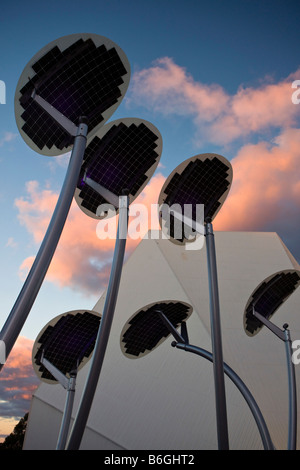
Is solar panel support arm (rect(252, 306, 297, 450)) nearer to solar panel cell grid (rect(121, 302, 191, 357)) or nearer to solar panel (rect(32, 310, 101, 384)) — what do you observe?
solar panel cell grid (rect(121, 302, 191, 357))

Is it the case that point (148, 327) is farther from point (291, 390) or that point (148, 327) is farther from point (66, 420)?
point (291, 390)

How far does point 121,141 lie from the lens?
10500 mm

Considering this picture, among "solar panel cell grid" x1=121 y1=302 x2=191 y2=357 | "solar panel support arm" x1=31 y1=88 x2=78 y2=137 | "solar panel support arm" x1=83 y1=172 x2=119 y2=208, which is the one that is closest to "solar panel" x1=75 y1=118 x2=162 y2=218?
"solar panel support arm" x1=83 y1=172 x2=119 y2=208

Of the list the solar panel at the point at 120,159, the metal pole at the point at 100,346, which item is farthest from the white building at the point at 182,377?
the solar panel at the point at 120,159

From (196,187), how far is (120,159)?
3285 millimetres

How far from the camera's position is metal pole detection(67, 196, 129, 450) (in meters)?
8.09

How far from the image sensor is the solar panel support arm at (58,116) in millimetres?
8273

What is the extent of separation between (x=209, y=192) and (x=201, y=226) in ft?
5.45

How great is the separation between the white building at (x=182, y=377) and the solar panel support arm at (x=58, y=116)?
16.1 metres

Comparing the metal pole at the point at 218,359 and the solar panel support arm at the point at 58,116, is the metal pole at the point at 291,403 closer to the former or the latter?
the metal pole at the point at 218,359

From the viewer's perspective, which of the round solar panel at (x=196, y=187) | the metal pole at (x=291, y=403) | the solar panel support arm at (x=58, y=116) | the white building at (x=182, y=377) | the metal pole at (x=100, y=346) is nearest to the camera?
the metal pole at (x=100, y=346)

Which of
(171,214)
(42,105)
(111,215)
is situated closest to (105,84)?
(42,105)

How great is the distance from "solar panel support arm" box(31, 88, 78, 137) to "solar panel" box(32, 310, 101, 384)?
10639 millimetres

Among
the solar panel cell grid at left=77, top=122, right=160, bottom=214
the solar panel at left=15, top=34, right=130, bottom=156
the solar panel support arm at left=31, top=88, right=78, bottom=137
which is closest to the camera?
the solar panel at left=15, top=34, right=130, bottom=156
